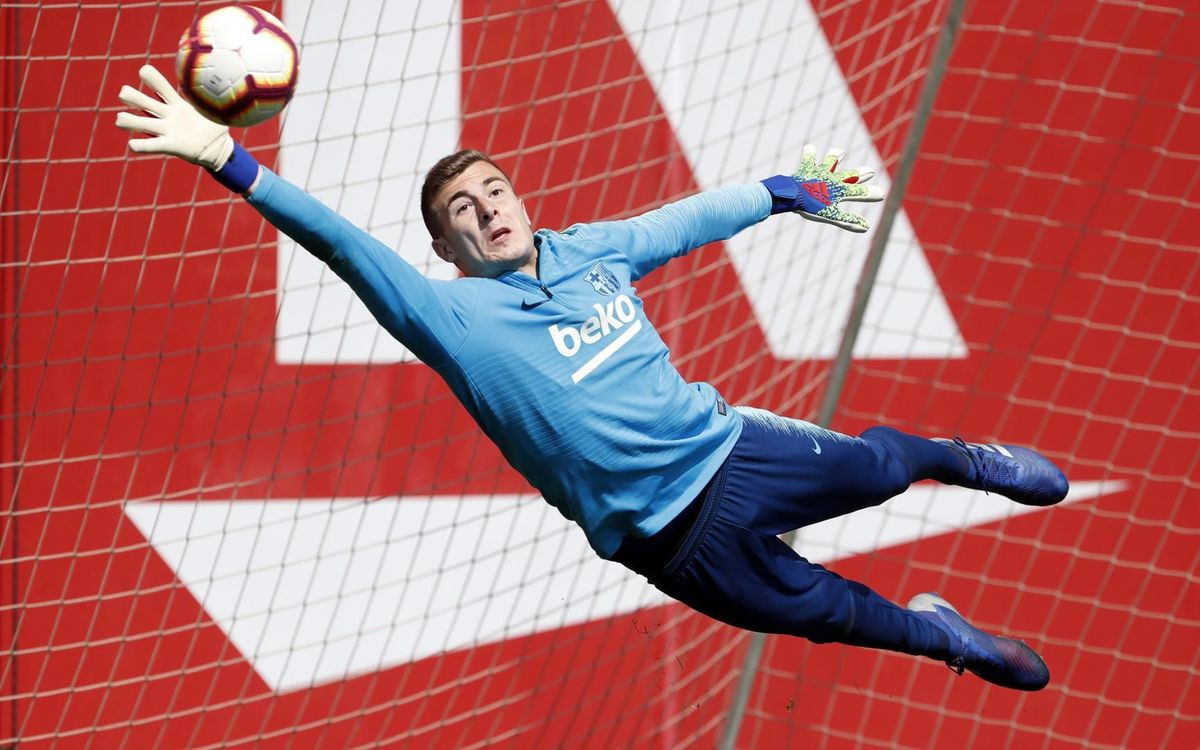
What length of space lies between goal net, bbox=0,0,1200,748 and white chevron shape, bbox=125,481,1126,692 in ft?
0.03

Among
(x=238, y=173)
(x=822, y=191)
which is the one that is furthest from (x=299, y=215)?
(x=822, y=191)

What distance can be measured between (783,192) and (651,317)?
1007 mm

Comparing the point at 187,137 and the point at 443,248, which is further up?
the point at 187,137

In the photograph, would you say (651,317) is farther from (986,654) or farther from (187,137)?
(187,137)

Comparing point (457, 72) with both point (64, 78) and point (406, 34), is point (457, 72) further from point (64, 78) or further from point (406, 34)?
point (64, 78)

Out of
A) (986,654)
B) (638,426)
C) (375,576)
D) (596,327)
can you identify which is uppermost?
(596,327)

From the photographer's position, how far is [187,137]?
2.12 m

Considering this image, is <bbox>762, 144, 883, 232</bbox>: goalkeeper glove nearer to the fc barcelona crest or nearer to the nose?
the fc barcelona crest

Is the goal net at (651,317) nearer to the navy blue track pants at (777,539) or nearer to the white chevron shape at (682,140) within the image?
the white chevron shape at (682,140)

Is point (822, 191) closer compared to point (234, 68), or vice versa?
point (234, 68)

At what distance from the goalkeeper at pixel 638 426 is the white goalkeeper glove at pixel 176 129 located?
23 cm

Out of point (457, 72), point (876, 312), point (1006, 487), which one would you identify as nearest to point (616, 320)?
point (1006, 487)

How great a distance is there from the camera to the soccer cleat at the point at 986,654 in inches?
116

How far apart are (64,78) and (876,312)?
2.39m
